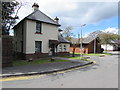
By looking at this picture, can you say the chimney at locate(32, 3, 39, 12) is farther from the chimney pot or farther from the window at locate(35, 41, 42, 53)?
the window at locate(35, 41, 42, 53)

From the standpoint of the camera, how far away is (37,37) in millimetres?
15195

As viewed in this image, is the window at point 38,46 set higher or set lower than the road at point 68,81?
higher

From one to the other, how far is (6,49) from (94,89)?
26.1 ft

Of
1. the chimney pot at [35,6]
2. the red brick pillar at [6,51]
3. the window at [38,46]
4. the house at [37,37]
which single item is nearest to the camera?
the red brick pillar at [6,51]

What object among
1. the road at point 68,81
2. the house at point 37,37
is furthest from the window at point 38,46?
the road at point 68,81

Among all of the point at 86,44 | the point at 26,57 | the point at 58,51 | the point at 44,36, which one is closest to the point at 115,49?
the point at 86,44

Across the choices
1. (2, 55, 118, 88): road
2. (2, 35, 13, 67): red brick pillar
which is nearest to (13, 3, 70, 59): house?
(2, 35, 13, 67): red brick pillar

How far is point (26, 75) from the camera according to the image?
6.80 m

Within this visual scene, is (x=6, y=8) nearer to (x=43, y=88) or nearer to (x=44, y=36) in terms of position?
(x=44, y=36)

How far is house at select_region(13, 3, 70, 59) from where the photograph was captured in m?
14.3

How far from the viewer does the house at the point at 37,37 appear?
14344 mm

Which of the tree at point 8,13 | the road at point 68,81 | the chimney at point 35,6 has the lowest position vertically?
the road at point 68,81

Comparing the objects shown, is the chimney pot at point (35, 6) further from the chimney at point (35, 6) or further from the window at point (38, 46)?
the window at point (38, 46)

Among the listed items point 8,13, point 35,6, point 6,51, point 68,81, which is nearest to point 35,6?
point 35,6
